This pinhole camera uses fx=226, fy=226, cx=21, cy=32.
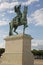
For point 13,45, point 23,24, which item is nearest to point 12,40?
point 13,45

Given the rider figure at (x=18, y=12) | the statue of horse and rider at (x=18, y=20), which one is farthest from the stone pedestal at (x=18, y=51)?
the rider figure at (x=18, y=12)

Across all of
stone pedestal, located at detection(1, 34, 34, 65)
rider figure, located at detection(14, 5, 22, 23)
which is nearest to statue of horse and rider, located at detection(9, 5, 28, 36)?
rider figure, located at detection(14, 5, 22, 23)

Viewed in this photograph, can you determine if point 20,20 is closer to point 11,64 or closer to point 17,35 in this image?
point 17,35

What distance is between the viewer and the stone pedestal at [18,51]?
21078mm

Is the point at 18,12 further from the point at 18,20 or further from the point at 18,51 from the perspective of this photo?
the point at 18,51

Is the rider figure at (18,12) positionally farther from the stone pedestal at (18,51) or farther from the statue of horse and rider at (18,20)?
the stone pedestal at (18,51)

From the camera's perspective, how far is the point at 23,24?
21781 mm

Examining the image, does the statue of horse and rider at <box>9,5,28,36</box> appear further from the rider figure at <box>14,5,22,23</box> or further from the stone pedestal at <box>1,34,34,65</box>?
the stone pedestal at <box>1,34,34,65</box>

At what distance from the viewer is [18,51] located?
21406 mm

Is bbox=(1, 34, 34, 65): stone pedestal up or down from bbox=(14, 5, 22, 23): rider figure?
down

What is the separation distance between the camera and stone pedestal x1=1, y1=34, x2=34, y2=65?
21.1 metres

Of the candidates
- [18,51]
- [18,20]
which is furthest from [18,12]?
[18,51]

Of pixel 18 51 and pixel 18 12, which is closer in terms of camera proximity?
pixel 18 51

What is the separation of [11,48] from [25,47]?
5.49 feet
